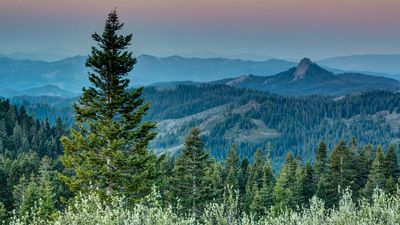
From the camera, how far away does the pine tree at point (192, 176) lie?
46.2m

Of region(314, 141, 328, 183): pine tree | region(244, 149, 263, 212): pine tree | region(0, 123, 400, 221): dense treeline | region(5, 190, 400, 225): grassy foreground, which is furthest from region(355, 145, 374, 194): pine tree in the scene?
region(5, 190, 400, 225): grassy foreground

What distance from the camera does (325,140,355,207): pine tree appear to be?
62781 millimetres

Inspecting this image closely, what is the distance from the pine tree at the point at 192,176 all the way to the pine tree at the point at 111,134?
1646 centimetres

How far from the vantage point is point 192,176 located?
1823 inches

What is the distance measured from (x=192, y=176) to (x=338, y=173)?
2649 centimetres

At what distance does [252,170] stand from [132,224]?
7290 cm

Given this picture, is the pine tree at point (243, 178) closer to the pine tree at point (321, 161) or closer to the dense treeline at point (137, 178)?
the dense treeline at point (137, 178)

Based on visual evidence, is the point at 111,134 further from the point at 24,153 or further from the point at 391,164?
the point at 24,153

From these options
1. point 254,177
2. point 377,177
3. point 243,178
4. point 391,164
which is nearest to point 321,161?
point 254,177

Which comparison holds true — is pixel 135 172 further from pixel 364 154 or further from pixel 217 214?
pixel 364 154

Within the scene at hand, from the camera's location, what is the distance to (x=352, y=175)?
63375 mm

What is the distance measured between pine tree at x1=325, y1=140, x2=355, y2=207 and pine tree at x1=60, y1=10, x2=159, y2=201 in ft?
131

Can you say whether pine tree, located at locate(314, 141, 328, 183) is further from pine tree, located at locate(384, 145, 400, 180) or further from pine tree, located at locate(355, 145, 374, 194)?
pine tree, located at locate(384, 145, 400, 180)

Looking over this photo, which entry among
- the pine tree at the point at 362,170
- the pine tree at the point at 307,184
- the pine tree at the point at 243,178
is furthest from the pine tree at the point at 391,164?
the pine tree at the point at 243,178
